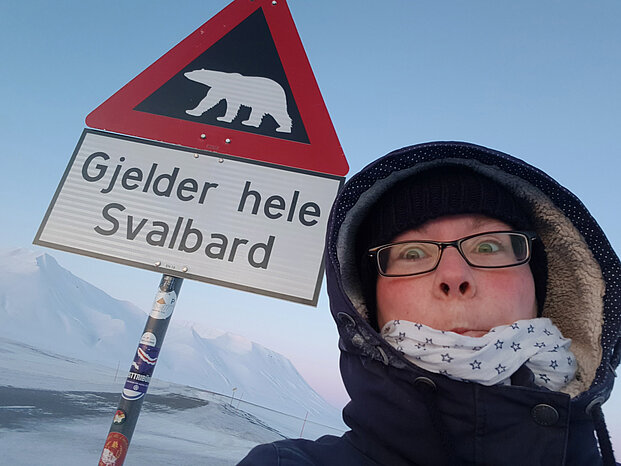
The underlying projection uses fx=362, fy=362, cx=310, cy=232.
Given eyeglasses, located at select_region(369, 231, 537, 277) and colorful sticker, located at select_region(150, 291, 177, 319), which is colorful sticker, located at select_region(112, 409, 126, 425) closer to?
colorful sticker, located at select_region(150, 291, 177, 319)

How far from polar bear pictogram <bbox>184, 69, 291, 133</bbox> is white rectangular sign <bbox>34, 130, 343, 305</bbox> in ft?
0.57

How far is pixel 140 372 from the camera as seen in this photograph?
0.95 m

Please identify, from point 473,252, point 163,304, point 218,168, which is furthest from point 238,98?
point 473,252

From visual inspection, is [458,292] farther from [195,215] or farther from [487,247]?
[195,215]

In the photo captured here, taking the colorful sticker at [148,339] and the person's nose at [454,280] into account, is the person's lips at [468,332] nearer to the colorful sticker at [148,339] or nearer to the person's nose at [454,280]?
the person's nose at [454,280]

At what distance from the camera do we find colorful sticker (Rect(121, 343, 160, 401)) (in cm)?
94

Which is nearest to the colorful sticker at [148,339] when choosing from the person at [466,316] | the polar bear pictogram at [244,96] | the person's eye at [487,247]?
the person at [466,316]

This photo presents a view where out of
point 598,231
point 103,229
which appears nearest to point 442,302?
point 598,231

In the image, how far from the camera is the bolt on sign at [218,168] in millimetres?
1021

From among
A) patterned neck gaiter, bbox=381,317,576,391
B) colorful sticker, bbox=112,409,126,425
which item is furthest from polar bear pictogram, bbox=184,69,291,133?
colorful sticker, bbox=112,409,126,425

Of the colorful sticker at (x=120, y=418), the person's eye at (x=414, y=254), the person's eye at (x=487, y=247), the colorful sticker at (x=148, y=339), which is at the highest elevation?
the person's eye at (x=487, y=247)

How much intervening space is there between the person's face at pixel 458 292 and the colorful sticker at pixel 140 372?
2.07ft

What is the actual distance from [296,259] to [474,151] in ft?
1.93

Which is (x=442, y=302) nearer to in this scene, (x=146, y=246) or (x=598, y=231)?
(x=598, y=231)
